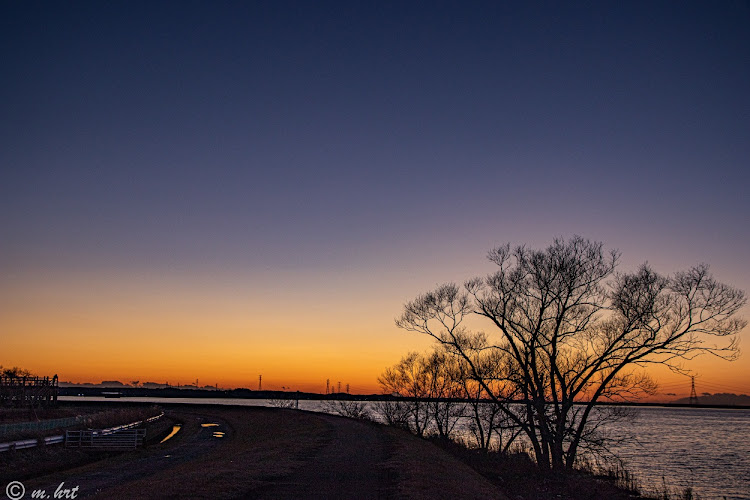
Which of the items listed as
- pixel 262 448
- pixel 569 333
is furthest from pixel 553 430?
pixel 262 448

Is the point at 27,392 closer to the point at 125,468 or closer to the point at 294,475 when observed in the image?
the point at 125,468

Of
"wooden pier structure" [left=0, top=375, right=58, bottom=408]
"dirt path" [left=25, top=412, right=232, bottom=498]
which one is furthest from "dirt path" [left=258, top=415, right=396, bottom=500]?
"wooden pier structure" [left=0, top=375, right=58, bottom=408]

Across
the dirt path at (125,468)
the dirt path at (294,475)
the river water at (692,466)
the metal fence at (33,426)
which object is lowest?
the river water at (692,466)

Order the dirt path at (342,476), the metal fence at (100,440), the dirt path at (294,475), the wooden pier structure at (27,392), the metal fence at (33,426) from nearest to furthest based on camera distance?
the dirt path at (342,476) < the dirt path at (294,475) < the metal fence at (33,426) < the metal fence at (100,440) < the wooden pier structure at (27,392)

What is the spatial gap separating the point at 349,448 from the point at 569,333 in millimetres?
15042

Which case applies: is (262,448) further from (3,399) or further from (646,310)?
(3,399)

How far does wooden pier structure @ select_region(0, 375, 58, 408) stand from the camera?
56.0 m

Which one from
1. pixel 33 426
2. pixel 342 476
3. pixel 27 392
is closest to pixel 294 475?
pixel 342 476

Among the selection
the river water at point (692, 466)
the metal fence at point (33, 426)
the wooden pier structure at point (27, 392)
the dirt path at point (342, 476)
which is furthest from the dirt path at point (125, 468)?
the river water at point (692, 466)

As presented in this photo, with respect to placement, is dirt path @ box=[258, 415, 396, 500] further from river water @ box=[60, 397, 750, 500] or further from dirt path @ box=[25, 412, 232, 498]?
river water @ box=[60, 397, 750, 500]

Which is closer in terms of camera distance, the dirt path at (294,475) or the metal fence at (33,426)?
the dirt path at (294,475)

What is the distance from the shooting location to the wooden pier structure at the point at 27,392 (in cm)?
5600

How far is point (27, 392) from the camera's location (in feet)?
190

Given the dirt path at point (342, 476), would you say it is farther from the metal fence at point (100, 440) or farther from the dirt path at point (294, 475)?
the metal fence at point (100, 440)
